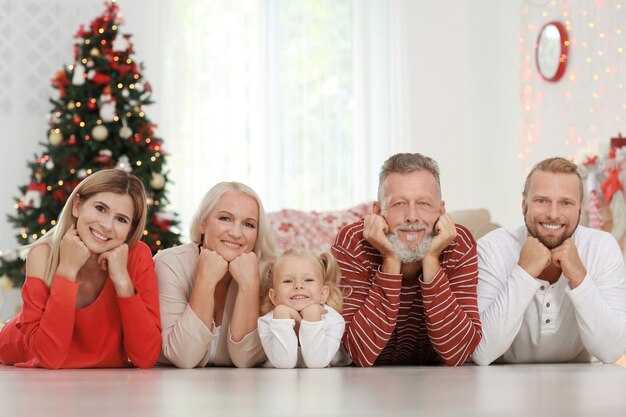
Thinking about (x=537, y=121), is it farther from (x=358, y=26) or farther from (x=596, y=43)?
(x=358, y=26)

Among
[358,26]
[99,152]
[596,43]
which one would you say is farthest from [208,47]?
[596,43]

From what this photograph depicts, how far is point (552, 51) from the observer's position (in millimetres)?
6176

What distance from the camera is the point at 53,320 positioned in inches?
97.3

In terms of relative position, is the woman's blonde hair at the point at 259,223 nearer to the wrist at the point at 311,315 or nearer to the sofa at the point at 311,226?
the wrist at the point at 311,315

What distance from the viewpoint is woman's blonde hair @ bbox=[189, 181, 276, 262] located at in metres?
2.81

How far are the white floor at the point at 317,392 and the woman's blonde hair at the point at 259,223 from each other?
52 cm

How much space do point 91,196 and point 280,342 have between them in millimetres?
729

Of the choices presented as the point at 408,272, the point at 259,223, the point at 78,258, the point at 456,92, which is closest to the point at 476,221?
the point at 408,272

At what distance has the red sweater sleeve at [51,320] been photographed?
2463 mm

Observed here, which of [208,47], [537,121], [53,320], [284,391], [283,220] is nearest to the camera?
[284,391]

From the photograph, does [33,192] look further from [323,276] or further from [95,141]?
[323,276]

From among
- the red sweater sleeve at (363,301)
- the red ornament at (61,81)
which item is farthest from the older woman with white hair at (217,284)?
the red ornament at (61,81)

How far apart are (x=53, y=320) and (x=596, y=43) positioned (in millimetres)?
4284

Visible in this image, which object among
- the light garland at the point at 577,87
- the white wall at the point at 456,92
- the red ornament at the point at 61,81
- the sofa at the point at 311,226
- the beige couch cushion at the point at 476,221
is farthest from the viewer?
the white wall at the point at 456,92
